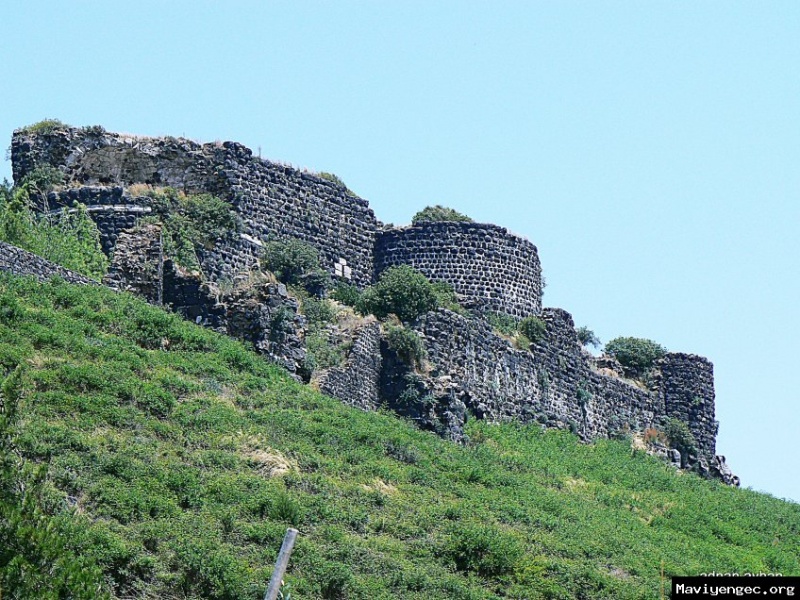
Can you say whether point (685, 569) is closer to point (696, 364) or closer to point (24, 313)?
point (24, 313)

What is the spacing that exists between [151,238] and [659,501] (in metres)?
12.1

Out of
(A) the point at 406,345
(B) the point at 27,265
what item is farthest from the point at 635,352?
(B) the point at 27,265

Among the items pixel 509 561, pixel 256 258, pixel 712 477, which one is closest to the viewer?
pixel 509 561

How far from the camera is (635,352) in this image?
5128 centimetres

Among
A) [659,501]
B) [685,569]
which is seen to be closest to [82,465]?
[685,569]

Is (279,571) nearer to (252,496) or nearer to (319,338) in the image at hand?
(252,496)

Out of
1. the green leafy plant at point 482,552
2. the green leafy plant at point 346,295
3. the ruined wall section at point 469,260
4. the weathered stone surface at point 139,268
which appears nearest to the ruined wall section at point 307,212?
the ruined wall section at point 469,260

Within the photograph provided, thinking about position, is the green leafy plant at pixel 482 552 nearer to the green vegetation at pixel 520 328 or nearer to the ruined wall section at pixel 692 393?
the green vegetation at pixel 520 328

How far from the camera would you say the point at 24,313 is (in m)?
33.3

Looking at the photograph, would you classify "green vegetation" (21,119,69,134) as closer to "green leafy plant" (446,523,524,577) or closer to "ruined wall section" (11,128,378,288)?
"ruined wall section" (11,128,378,288)

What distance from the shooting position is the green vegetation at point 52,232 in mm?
39281

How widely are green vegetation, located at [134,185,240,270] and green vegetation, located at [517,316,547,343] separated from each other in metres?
7.87

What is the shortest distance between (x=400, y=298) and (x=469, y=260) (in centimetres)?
497

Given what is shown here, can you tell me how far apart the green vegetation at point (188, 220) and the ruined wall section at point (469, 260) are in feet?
17.4
